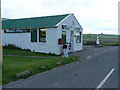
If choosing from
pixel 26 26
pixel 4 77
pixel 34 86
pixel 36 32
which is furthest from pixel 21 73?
pixel 26 26

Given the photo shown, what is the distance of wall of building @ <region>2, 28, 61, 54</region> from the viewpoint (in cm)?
1673

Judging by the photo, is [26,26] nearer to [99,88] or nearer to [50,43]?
[50,43]

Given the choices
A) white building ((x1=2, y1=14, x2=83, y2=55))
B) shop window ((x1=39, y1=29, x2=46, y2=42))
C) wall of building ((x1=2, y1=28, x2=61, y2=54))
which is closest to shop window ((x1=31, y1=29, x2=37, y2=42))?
white building ((x1=2, y1=14, x2=83, y2=55))

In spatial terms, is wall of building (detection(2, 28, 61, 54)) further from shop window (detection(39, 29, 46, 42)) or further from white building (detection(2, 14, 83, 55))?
shop window (detection(39, 29, 46, 42))

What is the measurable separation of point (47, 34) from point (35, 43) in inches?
84.9

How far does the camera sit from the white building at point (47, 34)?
55.4 ft

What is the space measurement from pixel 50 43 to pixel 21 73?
995cm

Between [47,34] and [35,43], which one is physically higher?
[47,34]

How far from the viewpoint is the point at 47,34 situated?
17.3 metres

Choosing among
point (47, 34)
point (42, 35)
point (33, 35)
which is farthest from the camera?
point (33, 35)

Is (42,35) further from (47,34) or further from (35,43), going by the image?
(35,43)

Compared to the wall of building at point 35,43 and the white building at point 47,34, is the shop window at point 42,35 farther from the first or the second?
the wall of building at point 35,43

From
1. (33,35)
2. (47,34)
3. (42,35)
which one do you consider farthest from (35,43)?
(47,34)

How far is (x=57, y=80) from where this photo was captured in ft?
22.0
